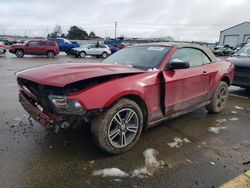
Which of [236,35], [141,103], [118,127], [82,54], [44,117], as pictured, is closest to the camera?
[44,117]

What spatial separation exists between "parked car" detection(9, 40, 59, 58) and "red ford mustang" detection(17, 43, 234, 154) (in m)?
20.2

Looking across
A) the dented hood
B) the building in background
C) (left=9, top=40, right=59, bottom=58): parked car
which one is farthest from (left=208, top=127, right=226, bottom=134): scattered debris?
the building in background

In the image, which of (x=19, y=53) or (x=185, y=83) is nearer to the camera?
(x=185, y=83)

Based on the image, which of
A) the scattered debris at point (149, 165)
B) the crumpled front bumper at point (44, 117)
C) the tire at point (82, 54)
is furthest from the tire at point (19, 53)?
the scattered debris at point (149, 165)

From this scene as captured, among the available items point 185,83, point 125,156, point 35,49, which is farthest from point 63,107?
point 35,49

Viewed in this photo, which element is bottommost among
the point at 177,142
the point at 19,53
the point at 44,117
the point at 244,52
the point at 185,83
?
the point at 19,53

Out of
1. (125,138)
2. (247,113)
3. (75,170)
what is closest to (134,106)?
(125,138)

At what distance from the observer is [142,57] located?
4.33m

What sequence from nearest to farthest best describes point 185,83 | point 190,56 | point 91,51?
1. point 185,83
2. point 190,56
3. point 91,51

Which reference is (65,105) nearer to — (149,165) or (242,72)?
(149,165)

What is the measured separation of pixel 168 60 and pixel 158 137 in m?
1.27

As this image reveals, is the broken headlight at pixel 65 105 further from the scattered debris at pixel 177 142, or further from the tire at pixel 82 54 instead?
the tire at pixel 82 54

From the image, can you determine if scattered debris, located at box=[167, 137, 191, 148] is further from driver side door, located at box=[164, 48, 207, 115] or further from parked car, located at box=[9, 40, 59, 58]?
parked car, located at box=[9, 40, 59, 58]

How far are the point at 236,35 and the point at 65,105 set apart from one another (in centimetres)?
5898
